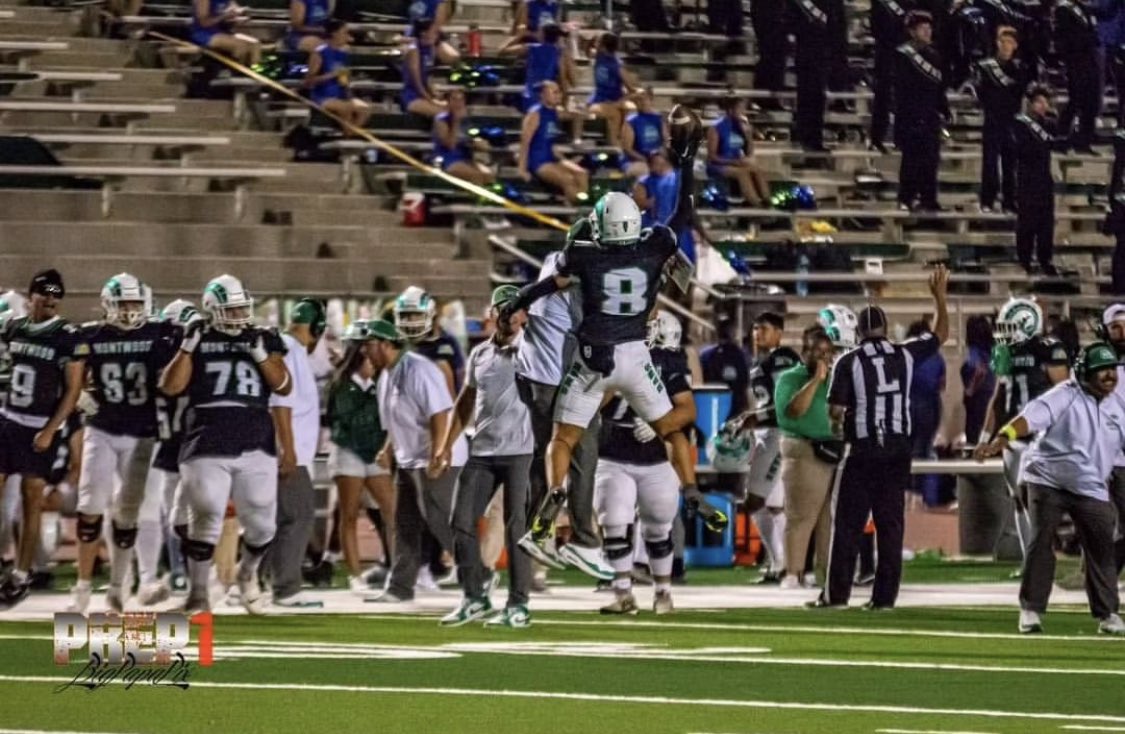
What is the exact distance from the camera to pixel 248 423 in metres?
14.2

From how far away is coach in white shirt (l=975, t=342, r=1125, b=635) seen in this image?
44.5 feet

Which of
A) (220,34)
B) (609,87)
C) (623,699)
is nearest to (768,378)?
(623,699)

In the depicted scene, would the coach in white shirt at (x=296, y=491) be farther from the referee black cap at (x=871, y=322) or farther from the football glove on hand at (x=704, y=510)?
the referee black cap at (x=871, y=322)

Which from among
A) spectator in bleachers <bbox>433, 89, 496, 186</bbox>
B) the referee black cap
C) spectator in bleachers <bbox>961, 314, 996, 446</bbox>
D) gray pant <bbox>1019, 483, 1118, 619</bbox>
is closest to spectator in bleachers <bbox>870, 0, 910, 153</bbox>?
spectator in bleachers <bbox>433, 89, 496, 186</bbox>

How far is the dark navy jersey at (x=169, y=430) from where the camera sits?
1481 cm

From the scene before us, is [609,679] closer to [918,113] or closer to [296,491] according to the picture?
[296,491]

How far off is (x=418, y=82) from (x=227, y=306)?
11.3 meters

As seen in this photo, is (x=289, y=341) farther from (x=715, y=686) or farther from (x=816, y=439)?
(x=715, y=686)

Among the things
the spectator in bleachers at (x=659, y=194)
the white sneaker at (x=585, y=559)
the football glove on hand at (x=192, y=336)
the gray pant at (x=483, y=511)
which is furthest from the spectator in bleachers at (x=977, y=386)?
the football glove on hand at (x=192, y=336)

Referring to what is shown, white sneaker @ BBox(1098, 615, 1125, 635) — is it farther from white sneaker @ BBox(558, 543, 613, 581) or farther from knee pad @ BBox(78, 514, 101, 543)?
knee pad @ BBox(78, 514, 101, 543)

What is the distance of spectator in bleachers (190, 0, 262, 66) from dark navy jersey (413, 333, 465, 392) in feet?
22.7

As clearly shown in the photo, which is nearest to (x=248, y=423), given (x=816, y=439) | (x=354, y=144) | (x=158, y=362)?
(x=158, y=362)

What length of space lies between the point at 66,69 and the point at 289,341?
31.9 feet

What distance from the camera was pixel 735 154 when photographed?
84.9ft
